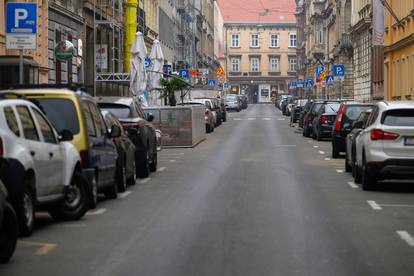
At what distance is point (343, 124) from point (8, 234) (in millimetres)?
18888

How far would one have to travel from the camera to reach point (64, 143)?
44.4 feet

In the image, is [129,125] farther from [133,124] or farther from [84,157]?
[84,157]

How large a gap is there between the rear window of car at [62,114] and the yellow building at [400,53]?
3009 cm

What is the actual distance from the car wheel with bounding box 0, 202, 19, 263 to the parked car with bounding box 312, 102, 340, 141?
28.3 m

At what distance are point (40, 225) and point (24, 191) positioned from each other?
185cm

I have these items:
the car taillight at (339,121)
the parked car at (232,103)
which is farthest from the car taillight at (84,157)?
the parked car at (232,103)

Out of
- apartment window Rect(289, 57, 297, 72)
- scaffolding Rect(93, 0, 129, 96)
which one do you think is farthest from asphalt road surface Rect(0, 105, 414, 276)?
apartment window Rect(289, 57, 297, 72)

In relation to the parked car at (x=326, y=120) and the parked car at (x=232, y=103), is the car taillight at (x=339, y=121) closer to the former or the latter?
the parked car at (x=326, y=120)

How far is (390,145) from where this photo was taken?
1770 centimetres

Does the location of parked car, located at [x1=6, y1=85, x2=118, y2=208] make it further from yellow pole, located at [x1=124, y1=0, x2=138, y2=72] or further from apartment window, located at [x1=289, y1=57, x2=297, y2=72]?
apartment window, located at [x1=289, y1=57, x2=297, y2=72]

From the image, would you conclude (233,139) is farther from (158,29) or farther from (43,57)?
(158,29)

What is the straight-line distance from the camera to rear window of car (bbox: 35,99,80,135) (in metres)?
14.8

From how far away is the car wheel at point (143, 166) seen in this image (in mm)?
20734

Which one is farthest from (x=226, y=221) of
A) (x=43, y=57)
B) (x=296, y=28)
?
(x=296, y=28)
